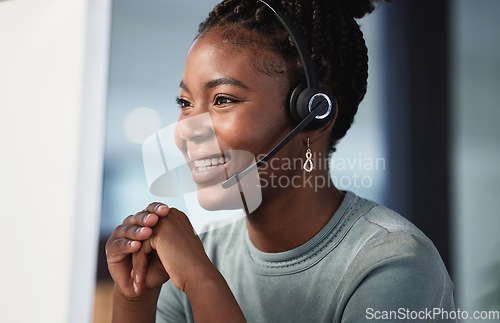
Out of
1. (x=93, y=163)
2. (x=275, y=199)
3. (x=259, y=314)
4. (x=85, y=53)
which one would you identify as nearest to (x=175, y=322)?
(x=259, y=314)

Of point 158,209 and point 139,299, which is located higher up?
point 158,209

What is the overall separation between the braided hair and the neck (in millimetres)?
87

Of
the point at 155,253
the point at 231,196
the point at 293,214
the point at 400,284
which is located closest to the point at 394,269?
the point at 400,284

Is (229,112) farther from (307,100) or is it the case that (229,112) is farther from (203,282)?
(203,282)

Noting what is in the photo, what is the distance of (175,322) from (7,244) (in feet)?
1.77

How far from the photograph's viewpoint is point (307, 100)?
0.81m

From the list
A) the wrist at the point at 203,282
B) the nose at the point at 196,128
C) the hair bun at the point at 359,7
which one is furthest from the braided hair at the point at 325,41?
the wrist at the point at 203,282

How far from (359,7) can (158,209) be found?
0.51 meters

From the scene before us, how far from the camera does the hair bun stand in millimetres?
862

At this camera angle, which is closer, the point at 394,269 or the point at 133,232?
the point at 394,269

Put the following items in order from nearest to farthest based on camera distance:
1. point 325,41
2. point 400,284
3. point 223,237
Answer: point 400,284 → point 325,41 → point 223,237

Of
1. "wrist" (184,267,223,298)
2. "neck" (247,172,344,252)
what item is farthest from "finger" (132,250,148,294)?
"neck" (247,172,344,252)

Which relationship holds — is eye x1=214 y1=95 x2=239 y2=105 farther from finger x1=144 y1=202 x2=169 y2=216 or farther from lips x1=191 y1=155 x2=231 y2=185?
finger x1=144 y1=202 x2=169 y2=216

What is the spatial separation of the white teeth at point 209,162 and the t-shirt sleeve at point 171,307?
245 mm
